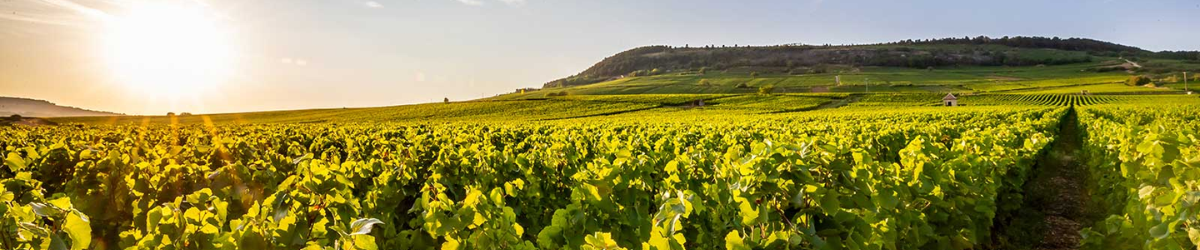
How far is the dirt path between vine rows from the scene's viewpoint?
9.19 meters

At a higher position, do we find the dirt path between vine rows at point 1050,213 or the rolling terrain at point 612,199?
the rolling terrain at point 612,199

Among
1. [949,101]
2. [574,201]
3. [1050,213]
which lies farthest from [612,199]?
[949,101]

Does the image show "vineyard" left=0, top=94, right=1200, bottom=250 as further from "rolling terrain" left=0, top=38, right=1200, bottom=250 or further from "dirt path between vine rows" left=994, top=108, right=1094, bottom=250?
"dirt path between vine rows" left=994, top=108, right=1094, bottom=250

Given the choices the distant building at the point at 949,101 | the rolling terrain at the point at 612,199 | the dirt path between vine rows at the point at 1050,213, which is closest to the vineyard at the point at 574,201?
the rolling terrain at the point at 612,199

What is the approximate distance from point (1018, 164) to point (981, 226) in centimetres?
289

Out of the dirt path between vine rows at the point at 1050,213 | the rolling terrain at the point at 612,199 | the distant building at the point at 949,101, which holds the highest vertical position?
the rolling terrain at the point at 612,199

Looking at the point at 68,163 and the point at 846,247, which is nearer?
the point at 846,247

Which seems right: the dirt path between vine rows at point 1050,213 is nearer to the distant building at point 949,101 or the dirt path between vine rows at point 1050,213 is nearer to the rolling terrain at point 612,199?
the rolling terrain at point 612,199

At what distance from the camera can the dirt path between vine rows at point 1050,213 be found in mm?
9188

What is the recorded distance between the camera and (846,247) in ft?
10.7

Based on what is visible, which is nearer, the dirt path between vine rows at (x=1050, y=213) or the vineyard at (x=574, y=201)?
the vineyard at (x=574, y=201)

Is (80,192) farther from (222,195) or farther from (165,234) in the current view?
(165,234)

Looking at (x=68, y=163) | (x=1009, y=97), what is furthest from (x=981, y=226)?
(x=1009, y=97)

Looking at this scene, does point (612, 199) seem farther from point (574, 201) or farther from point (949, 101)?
point (949, 101)
